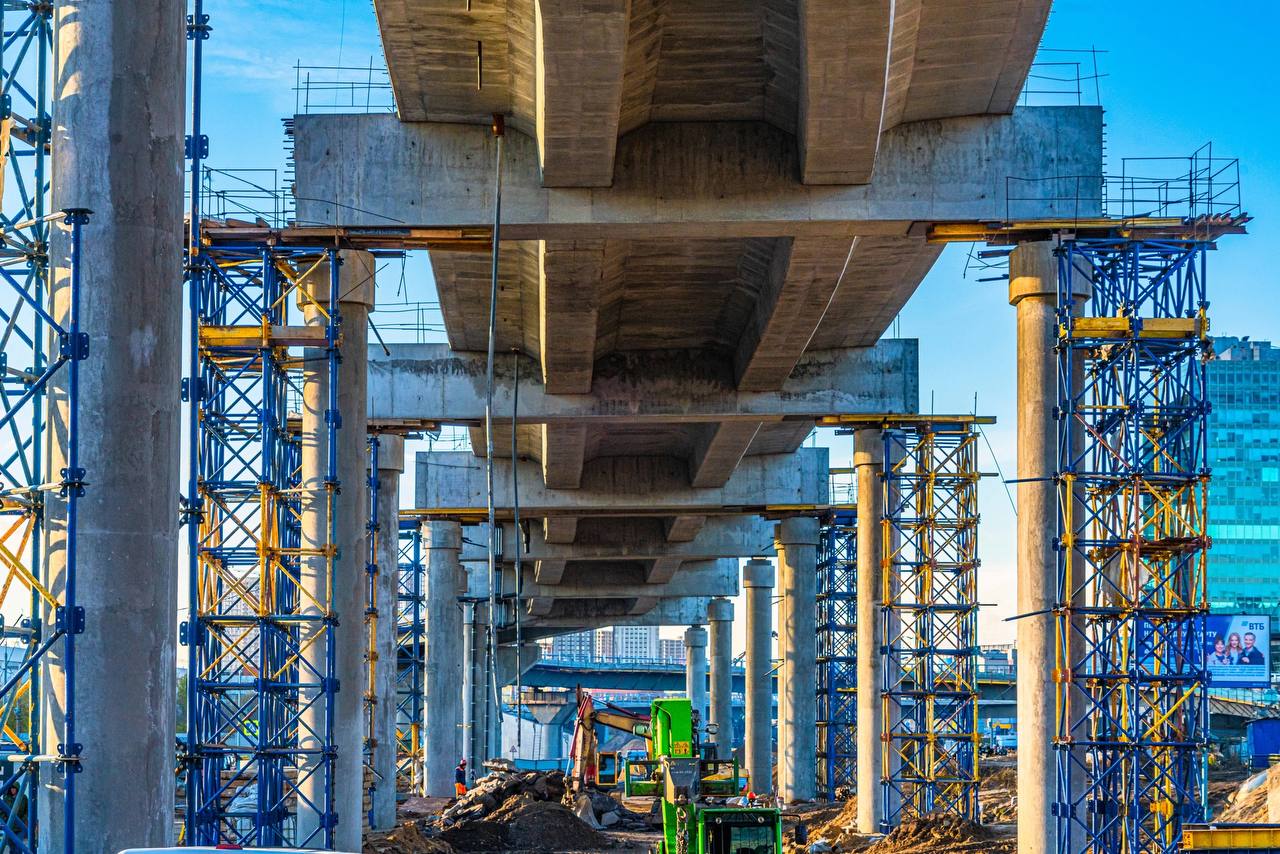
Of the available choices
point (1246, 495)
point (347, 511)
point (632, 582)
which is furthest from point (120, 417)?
point (1246, 495)

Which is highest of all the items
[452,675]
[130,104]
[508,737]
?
[130,104]

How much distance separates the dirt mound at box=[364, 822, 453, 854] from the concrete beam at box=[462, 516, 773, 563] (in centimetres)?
2493

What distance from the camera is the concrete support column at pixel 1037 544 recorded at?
91.9ft

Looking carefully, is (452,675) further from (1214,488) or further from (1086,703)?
(1214,488)

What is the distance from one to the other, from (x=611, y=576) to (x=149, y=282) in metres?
66.5

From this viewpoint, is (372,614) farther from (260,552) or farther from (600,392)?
(260,552)

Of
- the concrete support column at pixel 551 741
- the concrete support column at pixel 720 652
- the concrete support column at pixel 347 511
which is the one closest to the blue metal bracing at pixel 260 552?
the concrete support column at pixel 347 511

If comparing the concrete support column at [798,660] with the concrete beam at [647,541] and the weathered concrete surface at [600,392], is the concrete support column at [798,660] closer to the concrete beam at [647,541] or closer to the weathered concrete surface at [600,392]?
the concrete beam at [647,541]

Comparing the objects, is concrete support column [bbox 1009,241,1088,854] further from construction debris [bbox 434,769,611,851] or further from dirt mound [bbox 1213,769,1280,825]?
construction debris [bbox 434,769,611,851]

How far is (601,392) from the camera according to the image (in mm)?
39125

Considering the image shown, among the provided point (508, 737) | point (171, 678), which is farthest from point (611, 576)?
point (508, 737)

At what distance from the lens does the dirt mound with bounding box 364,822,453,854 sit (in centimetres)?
3522

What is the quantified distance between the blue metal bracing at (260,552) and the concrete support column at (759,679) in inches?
1467

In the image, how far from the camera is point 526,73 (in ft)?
78.7
